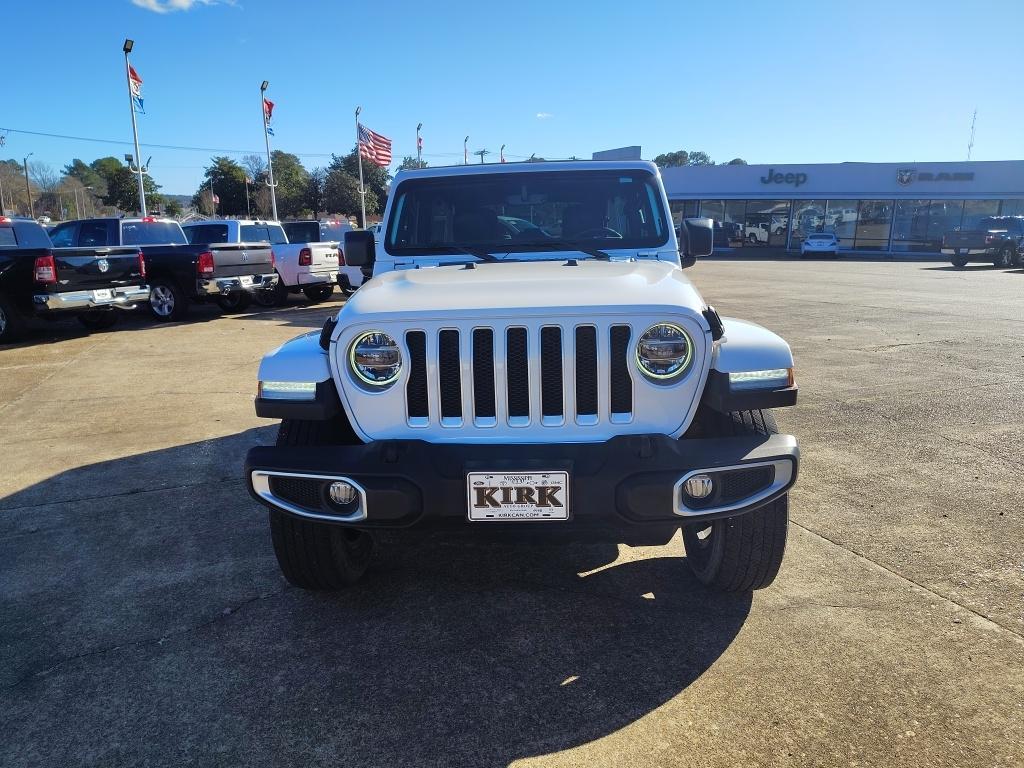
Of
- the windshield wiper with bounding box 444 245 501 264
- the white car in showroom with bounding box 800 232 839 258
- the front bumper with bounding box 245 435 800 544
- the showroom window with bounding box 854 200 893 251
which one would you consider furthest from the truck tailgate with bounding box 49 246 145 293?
the showroom window with bounding box 854 200 893 251

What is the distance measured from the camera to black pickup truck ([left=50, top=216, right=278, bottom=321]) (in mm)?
12633

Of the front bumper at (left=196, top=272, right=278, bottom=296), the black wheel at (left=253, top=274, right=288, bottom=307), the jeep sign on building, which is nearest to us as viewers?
the front bumper at (left=196, top=272, right=278, bottom=296)

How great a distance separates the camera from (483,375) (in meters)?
2.75

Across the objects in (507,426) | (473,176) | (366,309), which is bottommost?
(507,426)

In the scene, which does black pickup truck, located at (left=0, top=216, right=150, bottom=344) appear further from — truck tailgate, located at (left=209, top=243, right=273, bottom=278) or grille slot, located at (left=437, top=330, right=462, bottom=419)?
grille slot, located at (left=437, top=330, right=462, bottom=419)

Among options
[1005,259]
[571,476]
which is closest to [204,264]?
[571,476]

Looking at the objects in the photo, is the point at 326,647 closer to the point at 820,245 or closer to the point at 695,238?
the point at 695,238

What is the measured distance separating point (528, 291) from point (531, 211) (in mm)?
1421

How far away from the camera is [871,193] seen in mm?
37906

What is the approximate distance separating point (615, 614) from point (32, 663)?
7.83 ft

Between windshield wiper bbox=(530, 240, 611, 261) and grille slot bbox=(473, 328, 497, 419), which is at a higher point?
windshield wiper bbox=(530, 240, 611, 261)

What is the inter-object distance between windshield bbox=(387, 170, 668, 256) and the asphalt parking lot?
175 centimetres

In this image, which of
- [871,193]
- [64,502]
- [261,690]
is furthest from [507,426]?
[871,193]

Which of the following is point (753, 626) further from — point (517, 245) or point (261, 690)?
point (517, 245)
